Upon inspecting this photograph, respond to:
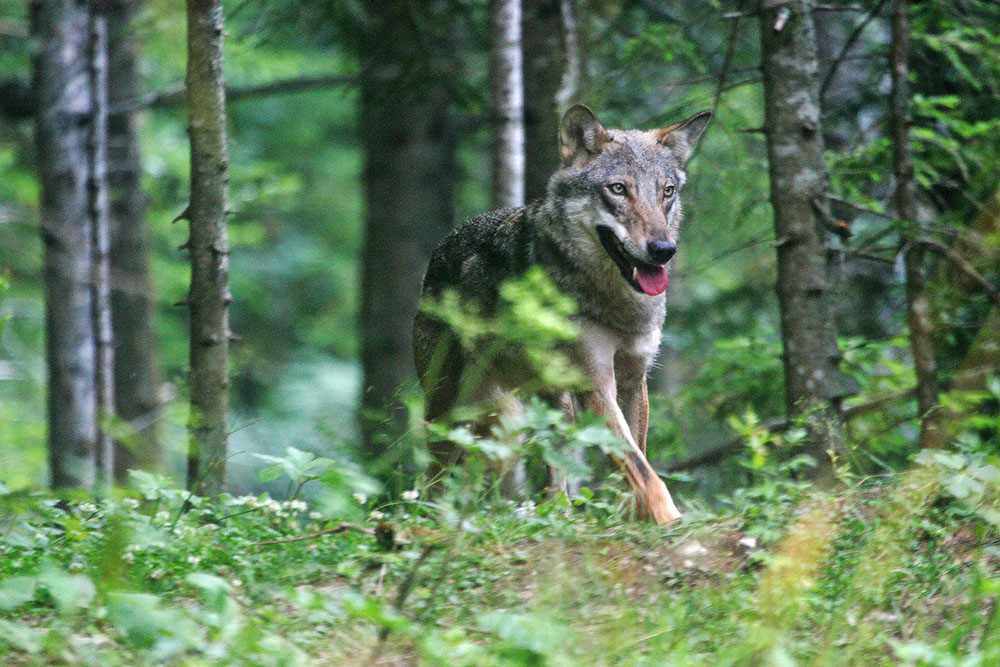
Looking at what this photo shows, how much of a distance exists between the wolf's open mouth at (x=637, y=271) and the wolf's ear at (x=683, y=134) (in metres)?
1.02

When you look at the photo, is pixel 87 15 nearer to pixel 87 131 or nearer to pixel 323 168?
pixel 87 131

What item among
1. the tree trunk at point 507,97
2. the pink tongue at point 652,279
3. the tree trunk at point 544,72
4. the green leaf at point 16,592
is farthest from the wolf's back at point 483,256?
the green leaf at point 16,592

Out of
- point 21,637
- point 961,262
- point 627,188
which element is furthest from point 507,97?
point 21,637

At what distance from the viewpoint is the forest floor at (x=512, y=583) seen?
316 cm

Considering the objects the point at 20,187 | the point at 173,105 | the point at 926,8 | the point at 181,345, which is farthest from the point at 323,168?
the point at 926,8

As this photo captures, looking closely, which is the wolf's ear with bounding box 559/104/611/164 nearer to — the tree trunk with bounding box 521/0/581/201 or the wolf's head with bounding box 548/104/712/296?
the wolf's head with bounding box 548/104/712/296

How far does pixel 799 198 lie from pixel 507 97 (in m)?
2.83

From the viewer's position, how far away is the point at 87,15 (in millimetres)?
9766

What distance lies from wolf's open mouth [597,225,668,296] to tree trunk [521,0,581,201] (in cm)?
396

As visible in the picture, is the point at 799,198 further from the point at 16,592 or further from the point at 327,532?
the point at 16,592

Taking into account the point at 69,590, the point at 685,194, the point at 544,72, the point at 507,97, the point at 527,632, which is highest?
the point at 544,72

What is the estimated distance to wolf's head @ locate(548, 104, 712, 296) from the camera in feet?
19.0

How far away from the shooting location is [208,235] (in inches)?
242

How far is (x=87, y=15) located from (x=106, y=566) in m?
8.08
